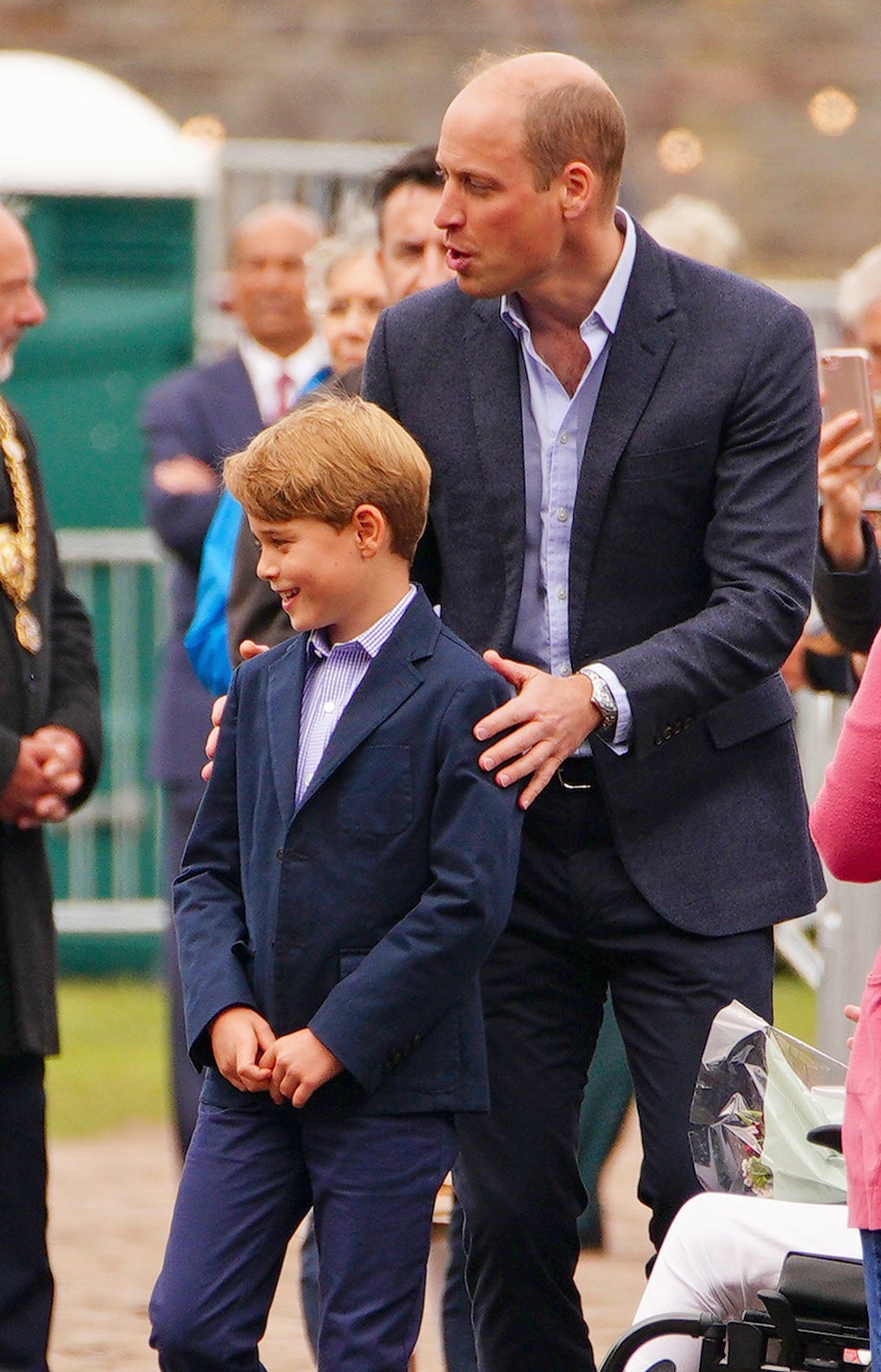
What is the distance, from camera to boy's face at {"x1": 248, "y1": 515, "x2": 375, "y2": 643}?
340 cm

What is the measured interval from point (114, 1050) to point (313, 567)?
558 cm

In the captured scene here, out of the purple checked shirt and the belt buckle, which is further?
the belt buckle

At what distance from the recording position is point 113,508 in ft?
32.2

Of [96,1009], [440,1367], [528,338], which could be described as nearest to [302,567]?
[528,338]

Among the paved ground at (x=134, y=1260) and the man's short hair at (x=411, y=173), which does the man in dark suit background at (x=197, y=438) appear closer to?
the paved ground at (x=134, y=1260)

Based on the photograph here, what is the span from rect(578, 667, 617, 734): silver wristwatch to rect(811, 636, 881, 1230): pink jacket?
21.3 inches

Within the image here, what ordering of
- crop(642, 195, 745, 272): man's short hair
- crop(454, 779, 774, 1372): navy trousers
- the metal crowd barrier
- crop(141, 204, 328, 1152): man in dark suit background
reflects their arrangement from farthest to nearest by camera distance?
the metal crowd barrier, crop(141, 204, 328, 1152): man in dark suit background, crop(642, 195, 745, 272): man's short hair, crop(454, 779, 774, 1372): navy trousers

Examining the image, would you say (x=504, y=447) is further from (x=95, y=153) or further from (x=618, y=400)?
(x=95, y=153)

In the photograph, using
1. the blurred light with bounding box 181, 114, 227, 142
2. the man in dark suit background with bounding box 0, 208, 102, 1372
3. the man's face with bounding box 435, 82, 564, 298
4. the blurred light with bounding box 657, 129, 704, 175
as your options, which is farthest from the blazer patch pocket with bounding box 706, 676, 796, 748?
the blurred light with bounding box 657, 129, 704, 175

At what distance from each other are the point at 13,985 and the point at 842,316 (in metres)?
2.49

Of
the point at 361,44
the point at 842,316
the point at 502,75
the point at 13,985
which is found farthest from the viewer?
the point at 361,44

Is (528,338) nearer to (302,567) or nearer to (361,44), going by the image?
(302,567)

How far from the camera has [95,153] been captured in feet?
32.2

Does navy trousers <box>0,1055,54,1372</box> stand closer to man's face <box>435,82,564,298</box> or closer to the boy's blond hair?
the boy's blond hair
